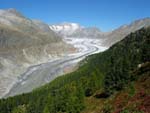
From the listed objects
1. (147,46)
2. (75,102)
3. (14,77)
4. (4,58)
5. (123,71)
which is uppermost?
(4,58)

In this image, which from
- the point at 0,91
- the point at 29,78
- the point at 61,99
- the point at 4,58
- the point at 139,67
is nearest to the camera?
the point at 61,99

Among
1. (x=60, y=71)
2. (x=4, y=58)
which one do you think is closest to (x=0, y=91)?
(x=60, y=71)

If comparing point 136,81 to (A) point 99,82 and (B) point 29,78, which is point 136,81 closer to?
(A) point 99,82

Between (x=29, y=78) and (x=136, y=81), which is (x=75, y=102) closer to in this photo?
(x=136, y=81)

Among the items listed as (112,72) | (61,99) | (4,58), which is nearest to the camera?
(61,99)

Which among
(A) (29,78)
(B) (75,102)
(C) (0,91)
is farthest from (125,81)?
(A) (29,78)

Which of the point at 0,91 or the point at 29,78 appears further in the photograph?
the point at 29,78

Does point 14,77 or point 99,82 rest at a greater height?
point 14,77

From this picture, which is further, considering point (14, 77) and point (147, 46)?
point (14, 77)

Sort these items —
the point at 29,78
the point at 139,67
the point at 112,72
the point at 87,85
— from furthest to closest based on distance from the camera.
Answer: the point at 29,78 < the point at 87,85 < the point at 139,67 < the point at 112,72
